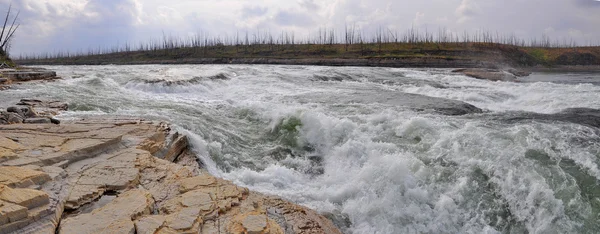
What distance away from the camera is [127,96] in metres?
13.9

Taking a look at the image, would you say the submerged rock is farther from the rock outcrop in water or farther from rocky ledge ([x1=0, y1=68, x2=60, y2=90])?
rocky ledge ([x1=0, y1=68, x2=60, y2=90])

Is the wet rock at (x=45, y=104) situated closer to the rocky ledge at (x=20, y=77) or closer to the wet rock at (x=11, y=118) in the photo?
the wet rock at (x=11, y=118)

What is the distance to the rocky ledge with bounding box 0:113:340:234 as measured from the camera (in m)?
4.05

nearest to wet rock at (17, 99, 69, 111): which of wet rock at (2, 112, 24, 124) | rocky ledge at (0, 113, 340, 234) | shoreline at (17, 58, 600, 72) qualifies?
wet rock at (2, 112, 24, 124)

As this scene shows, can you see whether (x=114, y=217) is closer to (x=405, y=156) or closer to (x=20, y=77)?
(x=405, y=156)

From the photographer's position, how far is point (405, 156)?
7.56 meters

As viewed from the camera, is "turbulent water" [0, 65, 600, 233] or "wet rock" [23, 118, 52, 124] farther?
"wet rock" [23, 118, 52, 124]

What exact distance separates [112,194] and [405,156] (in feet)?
16.8

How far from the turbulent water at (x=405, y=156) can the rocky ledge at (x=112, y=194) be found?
4.40ft

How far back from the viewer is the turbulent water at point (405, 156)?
6.18 m

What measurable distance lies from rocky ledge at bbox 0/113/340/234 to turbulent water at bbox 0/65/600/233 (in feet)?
4.40

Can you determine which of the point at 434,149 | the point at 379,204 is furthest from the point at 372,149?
the point at 379,204

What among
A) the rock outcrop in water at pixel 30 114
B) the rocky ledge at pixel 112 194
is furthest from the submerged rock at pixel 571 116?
the rock outcrop in water at pixel 30 114

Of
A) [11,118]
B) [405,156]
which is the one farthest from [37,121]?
[405,156]
